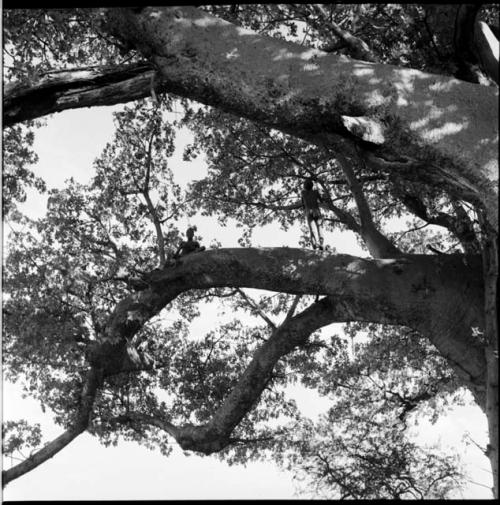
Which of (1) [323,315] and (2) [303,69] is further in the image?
(1) [323,315]

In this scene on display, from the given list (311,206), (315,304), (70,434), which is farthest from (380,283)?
(70,434)

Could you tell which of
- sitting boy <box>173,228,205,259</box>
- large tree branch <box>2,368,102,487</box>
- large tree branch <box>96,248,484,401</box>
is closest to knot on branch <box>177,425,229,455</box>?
large tree branch <box>2,368,102,487</box>

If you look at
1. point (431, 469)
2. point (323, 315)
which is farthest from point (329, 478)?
point (323, 315)

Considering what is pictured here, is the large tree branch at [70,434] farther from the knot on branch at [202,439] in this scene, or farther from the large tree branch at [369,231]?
the large tree branch at [369,231]

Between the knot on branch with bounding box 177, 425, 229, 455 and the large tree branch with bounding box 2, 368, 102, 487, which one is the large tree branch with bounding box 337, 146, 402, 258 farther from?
the large tree branch with bounding box 2, 368, 102, 487

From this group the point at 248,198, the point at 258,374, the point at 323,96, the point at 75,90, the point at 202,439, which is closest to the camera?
the point at 323,96

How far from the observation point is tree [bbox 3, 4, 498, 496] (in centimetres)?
506

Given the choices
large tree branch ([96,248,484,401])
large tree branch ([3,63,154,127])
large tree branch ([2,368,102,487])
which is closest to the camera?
large tree branch ([3,63,154,127])

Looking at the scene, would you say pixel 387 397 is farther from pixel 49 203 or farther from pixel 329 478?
pixel 49 203

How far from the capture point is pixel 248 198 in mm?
9625

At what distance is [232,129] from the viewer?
8.95m

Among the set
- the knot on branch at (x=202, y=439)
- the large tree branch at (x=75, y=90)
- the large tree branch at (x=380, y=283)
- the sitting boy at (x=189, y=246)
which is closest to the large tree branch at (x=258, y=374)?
the knot on branch at (x=202, y=439)

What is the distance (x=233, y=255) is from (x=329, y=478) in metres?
3.38

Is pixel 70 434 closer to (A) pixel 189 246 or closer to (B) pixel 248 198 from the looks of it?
(A) pixel 189 246
